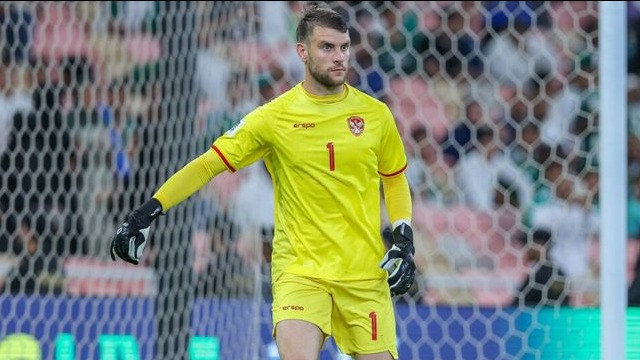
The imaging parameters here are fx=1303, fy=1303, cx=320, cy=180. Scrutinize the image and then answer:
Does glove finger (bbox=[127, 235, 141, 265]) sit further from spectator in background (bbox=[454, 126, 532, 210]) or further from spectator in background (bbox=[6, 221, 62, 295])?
spectator in background (bbox=[454, 126, 532, 210])

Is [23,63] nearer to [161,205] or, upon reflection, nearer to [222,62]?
[222,62]

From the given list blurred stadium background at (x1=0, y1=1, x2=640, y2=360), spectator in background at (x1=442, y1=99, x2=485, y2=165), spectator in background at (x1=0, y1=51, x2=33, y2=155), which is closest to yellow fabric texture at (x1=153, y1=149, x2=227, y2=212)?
blurred stadium background at (x1=0, y1=1, x2=640, y2=360)

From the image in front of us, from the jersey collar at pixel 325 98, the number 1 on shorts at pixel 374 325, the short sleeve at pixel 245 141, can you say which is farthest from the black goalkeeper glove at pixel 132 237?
the number 1 on shorts at pixel 374 325

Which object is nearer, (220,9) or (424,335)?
(424,335)

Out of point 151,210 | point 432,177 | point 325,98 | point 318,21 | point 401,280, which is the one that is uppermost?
point 318,21

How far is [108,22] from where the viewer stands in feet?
25.0

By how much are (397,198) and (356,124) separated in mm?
317

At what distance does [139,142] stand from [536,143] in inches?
85.7

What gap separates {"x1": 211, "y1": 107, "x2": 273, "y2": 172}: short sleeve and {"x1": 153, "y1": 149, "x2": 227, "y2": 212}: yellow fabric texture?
30mm

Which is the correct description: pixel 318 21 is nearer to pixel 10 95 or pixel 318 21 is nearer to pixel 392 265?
pixel 392 265

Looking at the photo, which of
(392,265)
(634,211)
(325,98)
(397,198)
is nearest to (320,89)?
(325,98)

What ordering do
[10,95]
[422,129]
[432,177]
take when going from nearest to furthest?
[432,177]
[422,129]
[10,95]

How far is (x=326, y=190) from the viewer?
4.29 metres

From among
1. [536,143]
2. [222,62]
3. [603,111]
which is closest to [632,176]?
[536,143]
